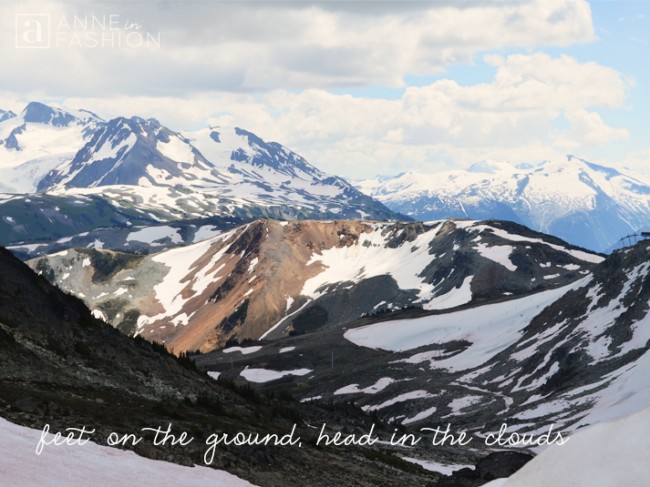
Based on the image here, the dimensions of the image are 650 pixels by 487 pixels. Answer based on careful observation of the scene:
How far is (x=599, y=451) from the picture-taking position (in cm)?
1197

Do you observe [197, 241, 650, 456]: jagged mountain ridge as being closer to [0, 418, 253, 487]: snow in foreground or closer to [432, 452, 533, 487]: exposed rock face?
[432, 452, 533, 487]: exposed rock face

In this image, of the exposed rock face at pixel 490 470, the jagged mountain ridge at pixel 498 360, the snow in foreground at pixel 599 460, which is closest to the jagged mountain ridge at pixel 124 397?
the exposed rock face at pixel 490 470

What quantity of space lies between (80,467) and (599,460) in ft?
45.5

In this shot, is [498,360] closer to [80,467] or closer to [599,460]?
Answer: [80,467]

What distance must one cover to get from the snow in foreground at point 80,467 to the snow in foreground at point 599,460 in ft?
36.7

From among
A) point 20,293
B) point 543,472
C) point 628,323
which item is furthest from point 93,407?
point 628,323

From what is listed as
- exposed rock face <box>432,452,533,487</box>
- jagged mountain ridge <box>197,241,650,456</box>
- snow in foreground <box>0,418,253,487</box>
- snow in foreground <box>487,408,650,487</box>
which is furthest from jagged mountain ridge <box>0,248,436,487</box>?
jagged mountain ridge <box>197,241,650,456</box>

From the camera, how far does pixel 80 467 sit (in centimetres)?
2134

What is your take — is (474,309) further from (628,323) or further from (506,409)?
(506,409)

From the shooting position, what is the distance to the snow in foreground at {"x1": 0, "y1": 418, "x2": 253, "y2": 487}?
63.2ft

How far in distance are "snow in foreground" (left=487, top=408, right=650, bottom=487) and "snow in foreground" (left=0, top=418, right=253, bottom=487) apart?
36.7 ft

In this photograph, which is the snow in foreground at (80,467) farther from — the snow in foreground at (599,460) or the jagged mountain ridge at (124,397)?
the snow in foreground at (599,460)

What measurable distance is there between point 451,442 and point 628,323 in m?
50.8

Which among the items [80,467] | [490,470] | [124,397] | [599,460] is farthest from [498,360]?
[599,460]
